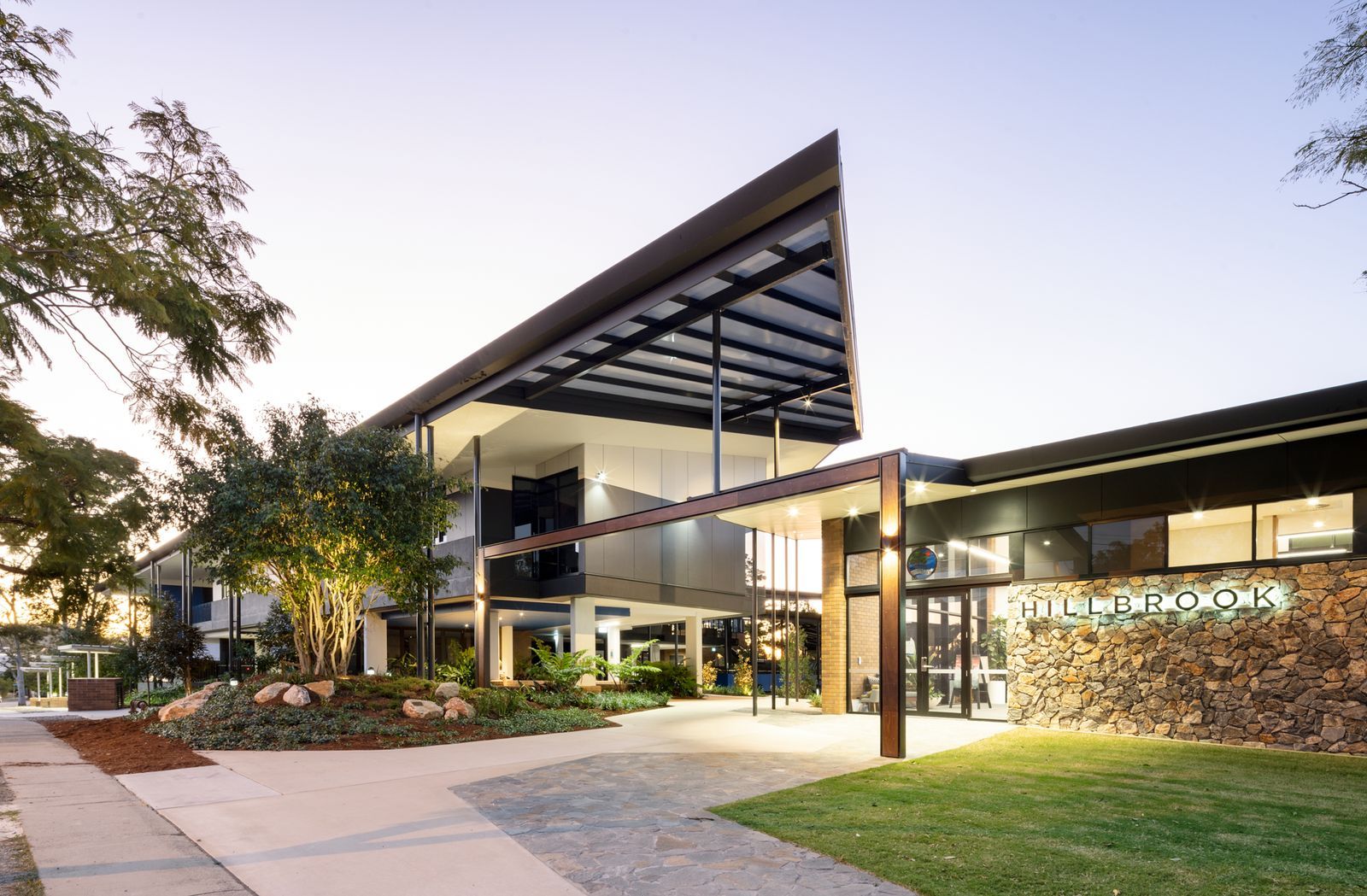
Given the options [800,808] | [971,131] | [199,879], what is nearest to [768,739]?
[800,808]

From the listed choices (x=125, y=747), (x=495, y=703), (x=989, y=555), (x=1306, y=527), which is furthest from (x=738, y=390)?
(x=125, y=747)

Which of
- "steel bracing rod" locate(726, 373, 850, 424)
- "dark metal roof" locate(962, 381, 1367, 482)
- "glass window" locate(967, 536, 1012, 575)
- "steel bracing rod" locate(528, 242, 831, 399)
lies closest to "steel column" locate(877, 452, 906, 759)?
"steel bracing rod" locate(528, 242, 831, 399)

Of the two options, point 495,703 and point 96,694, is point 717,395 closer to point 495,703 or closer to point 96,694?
point 495,703

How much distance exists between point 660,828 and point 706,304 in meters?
9.11

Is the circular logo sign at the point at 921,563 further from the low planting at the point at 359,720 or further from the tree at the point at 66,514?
the tree at the point at 66,514

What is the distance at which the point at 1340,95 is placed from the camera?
28.8ft

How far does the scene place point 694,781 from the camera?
9562 mm

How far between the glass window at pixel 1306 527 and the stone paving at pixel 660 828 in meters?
6.81

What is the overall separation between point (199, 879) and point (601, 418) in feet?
57.5

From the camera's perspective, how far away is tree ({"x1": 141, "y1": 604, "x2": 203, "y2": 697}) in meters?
25.3

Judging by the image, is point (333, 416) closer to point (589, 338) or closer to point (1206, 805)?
point (589, 338)

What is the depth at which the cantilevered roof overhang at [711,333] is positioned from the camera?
11.7 m

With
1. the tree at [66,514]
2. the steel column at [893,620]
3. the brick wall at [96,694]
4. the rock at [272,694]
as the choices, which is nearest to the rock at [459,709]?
the rock at [272,694]

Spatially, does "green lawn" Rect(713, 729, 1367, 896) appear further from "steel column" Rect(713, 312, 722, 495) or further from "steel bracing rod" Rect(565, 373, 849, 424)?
"steel bracing rod" Rect(565, 373, 849, 424)
